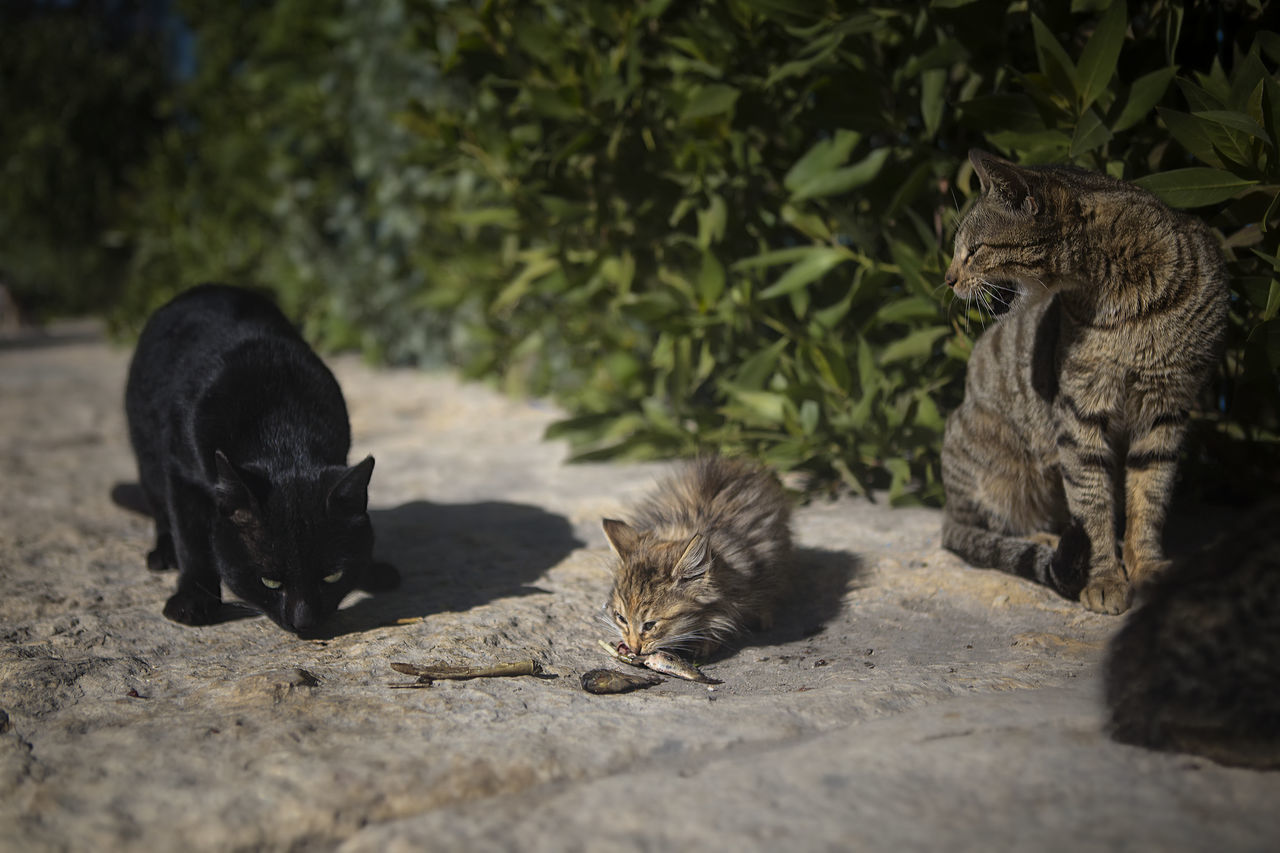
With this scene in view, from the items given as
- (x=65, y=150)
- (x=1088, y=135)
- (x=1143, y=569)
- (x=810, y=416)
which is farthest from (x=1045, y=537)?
(x=65, y=150)

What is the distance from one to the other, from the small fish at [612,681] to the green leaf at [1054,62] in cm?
225

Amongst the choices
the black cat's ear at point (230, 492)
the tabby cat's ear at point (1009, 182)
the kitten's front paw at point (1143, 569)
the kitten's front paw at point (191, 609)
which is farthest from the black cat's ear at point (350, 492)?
the kitten's front paw at point (1143, 569)

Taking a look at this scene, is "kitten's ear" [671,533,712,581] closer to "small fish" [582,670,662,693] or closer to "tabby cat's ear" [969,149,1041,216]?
"small fish" [582,670,662,693]

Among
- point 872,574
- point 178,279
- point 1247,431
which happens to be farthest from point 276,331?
point 178,279

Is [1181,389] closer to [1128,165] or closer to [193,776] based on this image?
[1128,165]

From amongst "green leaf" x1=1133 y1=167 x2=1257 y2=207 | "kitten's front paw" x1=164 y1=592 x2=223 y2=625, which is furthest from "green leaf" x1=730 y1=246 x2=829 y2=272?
"kitten's front paw" x1=164 y1=592 x2=223 y2=625

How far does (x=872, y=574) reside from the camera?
11.1 ft

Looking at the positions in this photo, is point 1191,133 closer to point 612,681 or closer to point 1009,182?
point 1009,182

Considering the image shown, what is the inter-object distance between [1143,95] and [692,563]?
2.03 m

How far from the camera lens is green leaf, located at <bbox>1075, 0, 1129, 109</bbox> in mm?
2873

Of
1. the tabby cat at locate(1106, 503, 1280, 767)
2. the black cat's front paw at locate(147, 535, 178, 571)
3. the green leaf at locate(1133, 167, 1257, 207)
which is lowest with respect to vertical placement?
the black cat's front paw at locate(147, 535, 178, 571)

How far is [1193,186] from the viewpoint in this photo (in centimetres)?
280

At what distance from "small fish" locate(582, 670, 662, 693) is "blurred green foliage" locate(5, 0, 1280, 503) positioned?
1.69 metres

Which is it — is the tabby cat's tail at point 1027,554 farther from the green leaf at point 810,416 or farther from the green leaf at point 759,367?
the green leaf at point 759,367
